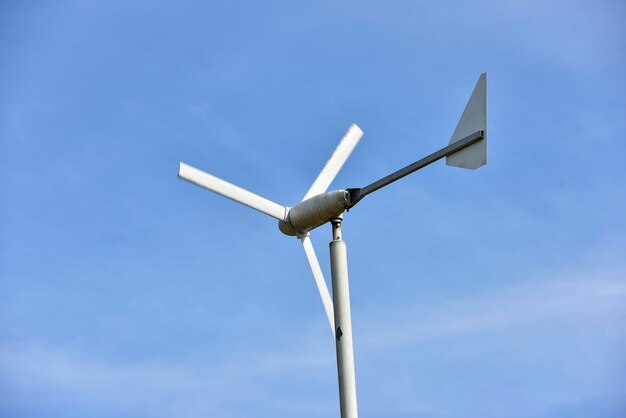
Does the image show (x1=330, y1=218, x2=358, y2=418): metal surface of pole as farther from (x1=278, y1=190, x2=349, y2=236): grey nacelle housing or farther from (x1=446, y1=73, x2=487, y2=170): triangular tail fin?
(x1=446, y1=73, x2=487, y2=170): triangular tail fin

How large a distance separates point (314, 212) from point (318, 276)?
175cm

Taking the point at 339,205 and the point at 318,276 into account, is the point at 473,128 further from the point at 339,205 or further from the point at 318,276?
the point at 318,276


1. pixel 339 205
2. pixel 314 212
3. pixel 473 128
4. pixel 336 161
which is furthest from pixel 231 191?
pixel 473 128

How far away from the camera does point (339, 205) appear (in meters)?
19.8

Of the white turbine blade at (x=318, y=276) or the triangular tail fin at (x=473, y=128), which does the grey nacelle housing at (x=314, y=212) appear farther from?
the triangular tail fin at (x=473, y=128)

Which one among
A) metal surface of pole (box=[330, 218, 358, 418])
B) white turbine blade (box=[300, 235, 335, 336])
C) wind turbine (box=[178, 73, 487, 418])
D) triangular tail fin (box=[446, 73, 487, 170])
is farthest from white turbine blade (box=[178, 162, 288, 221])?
triangular tail fin (box=[446, 73, 487, 170])

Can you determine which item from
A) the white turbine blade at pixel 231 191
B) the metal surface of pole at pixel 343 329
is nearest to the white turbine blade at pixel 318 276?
the white turbine blade at pixel 231 191

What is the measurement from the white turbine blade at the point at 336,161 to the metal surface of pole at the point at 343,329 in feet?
10.2

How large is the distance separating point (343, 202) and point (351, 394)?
14.5 ft

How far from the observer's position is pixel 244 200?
69.2 ft

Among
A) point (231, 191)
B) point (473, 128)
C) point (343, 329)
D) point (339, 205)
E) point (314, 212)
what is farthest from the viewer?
point (231, 191)

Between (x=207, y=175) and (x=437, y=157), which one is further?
Answer: (x=207, y=175)

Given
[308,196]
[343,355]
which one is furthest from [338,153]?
[343,355]

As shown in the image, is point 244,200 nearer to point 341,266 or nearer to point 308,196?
point 308,196
